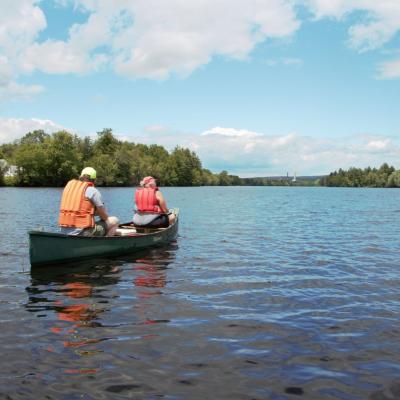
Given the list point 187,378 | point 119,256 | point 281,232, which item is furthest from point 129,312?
point 281,232

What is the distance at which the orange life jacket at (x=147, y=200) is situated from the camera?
1590 centimetres

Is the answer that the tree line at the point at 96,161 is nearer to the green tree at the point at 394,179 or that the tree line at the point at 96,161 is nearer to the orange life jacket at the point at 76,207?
the green tree at the point at 394,179

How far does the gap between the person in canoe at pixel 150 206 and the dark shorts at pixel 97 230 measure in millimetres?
2387

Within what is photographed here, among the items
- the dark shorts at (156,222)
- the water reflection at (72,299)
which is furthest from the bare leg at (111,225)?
the dark shorts at (156,222)

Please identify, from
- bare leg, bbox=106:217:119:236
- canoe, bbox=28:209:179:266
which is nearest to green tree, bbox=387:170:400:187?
canoe, bbox=28:209:179:266

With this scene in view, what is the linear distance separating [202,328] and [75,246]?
6.16 metres

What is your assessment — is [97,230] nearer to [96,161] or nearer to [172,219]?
[172,219]

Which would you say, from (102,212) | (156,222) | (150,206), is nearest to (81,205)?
(102,212)

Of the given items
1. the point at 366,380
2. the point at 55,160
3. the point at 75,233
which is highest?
the point at 55,160

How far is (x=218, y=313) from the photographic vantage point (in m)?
8.18

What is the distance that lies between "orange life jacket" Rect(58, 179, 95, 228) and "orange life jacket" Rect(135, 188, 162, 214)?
3.46 meters

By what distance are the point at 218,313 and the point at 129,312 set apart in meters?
1.65

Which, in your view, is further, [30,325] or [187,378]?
[30,325]

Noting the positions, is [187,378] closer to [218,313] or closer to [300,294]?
[218,313]
